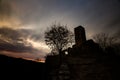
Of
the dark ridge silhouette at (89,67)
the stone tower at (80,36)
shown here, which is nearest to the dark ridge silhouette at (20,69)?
the dark ridge silhouette at (89,67)

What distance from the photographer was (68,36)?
1396 inches

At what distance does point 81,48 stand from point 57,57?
849 centimetres

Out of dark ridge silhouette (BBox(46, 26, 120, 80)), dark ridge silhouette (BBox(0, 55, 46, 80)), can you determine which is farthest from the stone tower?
dark ridge silhouette (BBox(0, 55, 46, 80))

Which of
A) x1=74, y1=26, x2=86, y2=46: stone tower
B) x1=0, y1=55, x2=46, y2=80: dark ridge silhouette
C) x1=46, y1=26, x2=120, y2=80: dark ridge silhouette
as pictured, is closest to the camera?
x1=0, y1=55, x2=46, y2=80: dark ridge silhouette

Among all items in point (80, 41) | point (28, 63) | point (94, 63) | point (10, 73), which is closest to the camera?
point (10, 73)

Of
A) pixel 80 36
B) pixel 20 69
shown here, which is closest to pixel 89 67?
pixel 20 69

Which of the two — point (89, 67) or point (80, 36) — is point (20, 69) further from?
point (80, 36)

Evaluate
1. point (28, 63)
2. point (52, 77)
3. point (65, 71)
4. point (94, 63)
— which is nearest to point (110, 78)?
point (94, 63)

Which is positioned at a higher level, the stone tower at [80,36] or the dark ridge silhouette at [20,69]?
the stone tower at [80,36]

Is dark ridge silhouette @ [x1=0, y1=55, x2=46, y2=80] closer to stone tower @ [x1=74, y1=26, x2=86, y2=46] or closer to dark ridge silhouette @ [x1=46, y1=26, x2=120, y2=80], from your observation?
dark ridge silhouette @ [x1=46, y1=26, x2=120, y2=80]

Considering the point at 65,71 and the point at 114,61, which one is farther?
the point at 114,61

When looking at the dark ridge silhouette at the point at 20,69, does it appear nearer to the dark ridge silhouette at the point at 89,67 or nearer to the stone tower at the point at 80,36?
the dark ridge silhouette at the point at 89,67

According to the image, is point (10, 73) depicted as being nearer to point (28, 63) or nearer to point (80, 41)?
point (28, 63)

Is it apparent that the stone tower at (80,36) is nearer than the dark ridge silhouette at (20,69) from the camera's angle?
No
